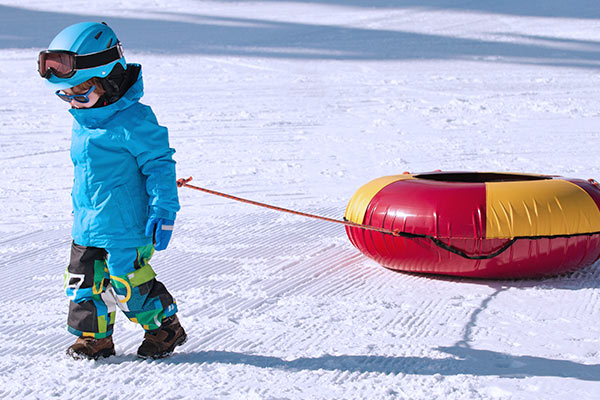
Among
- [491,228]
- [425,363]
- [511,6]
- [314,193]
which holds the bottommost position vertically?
[314,193]

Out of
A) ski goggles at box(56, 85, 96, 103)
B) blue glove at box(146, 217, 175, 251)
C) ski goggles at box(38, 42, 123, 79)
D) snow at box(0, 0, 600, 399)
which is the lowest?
snow at box(0, 0, 600, 399)

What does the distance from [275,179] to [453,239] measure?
10.00 feet

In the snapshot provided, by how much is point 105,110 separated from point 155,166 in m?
0.24

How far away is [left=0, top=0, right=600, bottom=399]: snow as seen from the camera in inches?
111

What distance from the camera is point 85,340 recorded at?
2867mm

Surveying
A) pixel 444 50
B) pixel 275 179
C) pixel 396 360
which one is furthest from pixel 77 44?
pixel 444 50

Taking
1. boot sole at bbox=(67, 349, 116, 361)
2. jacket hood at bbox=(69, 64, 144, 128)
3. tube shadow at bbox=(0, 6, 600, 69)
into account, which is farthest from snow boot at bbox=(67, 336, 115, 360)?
tube shadow at bbox=(0, 6, 600, 69)

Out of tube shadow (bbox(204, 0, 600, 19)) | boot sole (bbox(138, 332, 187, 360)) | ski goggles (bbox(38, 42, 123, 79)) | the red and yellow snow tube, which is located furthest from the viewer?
tube shadow (bbox(204, 0, 600, 19))

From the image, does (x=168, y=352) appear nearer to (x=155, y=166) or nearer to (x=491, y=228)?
(x=155, y=166)

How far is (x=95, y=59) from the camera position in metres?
2.62

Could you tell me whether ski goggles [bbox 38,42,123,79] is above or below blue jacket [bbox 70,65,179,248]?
above

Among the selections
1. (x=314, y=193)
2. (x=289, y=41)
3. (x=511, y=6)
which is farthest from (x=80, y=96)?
(x=511, y=6)

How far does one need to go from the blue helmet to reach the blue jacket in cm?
11

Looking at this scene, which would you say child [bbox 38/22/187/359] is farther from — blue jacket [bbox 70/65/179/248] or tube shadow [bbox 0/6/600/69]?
tube shadow [bbox 0/6/600/69]
